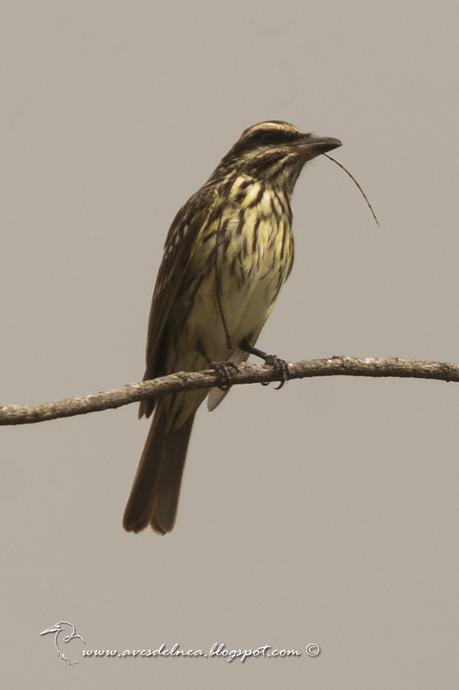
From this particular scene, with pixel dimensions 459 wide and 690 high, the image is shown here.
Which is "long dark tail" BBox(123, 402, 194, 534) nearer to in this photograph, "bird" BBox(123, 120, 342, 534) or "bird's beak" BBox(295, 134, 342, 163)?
"bird" BBox(123, 120, 342, 534)

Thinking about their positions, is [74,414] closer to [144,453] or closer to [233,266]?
[233,266]

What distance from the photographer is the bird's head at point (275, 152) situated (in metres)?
6.21

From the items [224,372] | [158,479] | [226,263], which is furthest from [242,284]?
[158,479]

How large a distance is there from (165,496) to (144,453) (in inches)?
10.3

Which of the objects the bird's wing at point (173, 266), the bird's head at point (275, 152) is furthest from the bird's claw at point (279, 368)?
the bird's head at point (275, 152)

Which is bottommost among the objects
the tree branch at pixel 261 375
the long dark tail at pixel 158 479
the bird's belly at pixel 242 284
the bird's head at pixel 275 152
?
the long dark tail at pixel 158 479

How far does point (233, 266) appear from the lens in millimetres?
5945

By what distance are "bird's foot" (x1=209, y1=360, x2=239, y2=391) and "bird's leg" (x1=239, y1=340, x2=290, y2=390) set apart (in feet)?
0.52

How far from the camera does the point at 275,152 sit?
6.26m

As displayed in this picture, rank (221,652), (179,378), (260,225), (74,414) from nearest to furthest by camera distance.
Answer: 1. (74,414)
2. (179,378)
3. (221,652)
4. (260,225)

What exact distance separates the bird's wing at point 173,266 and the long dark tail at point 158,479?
1.20 ft

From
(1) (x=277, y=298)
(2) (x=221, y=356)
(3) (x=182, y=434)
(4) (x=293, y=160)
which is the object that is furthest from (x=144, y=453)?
(4) (x=293, y=160)

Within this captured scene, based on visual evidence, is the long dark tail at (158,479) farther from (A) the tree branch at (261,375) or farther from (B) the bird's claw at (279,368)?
(A) the tree branch at (261,375)

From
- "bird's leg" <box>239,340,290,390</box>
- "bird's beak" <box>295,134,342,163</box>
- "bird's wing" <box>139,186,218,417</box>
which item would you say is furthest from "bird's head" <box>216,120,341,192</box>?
"bird's leg" <box>239,340,290,390</box>
